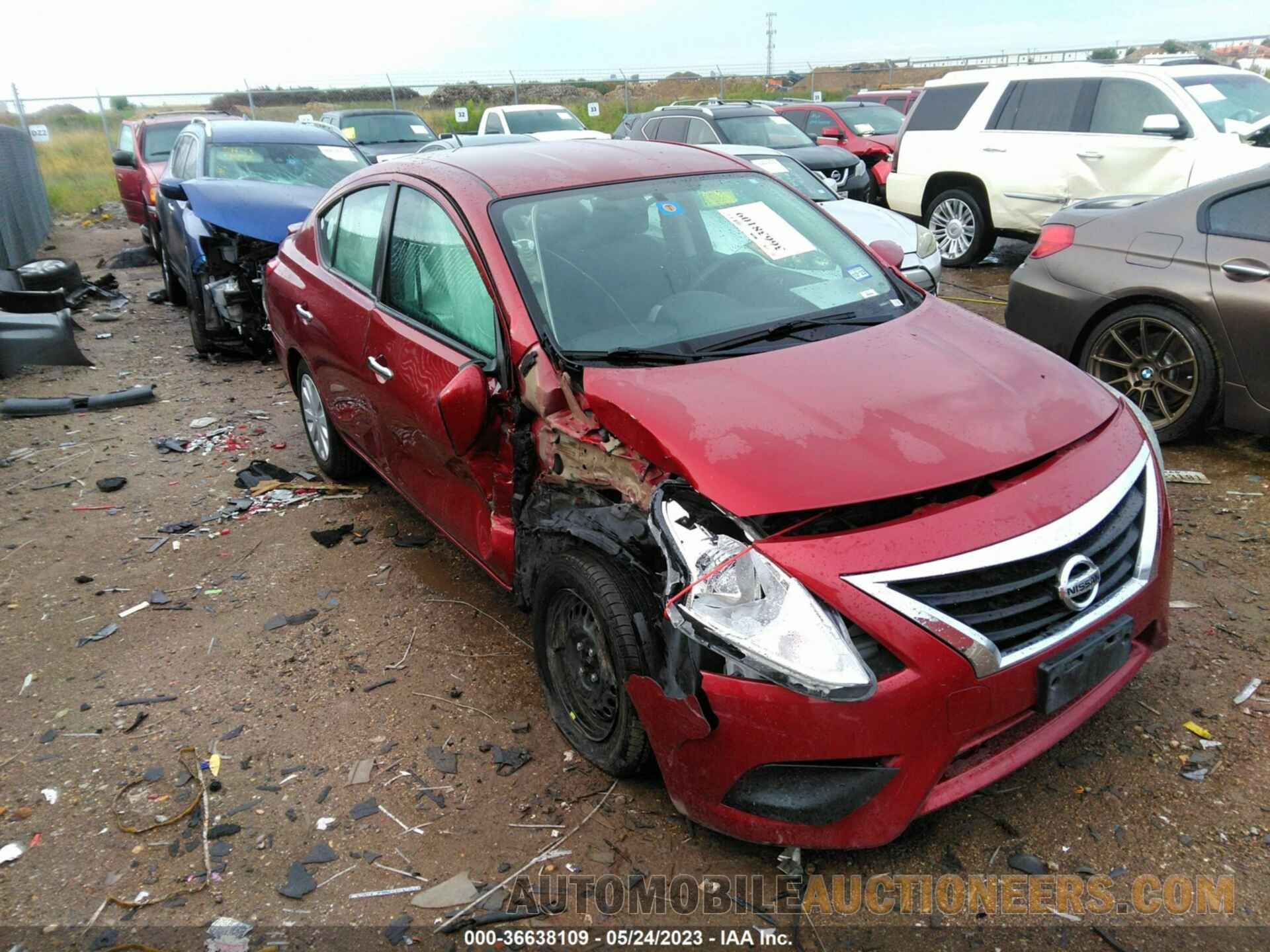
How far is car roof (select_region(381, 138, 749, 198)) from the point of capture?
355cm

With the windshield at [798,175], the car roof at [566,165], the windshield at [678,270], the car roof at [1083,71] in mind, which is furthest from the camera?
the car roof at [1083,71]

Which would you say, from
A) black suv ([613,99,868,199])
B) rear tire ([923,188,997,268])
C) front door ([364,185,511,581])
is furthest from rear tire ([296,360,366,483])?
black suv ([613,99,868,199])

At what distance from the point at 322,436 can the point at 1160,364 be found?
4629 millimetres

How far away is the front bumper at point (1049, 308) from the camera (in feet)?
17.1

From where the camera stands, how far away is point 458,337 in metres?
3.42

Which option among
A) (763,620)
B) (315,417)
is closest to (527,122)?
(315,417)

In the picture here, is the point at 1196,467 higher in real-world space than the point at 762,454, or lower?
lower

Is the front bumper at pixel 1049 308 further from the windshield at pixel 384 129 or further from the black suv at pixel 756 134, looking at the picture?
the windshield at pixel 384 129

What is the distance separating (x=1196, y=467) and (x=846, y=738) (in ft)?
12.0

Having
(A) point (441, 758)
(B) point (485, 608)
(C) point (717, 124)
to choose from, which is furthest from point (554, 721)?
(C) point (717, 124)

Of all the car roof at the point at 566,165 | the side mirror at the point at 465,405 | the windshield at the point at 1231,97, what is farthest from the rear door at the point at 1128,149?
the side mirror at the point at 465,405

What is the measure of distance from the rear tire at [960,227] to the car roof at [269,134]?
634cm

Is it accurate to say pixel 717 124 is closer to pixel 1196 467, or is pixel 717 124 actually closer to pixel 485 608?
pixel 1196 467

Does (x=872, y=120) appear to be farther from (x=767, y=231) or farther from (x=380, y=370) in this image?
(x=380, y=370)
